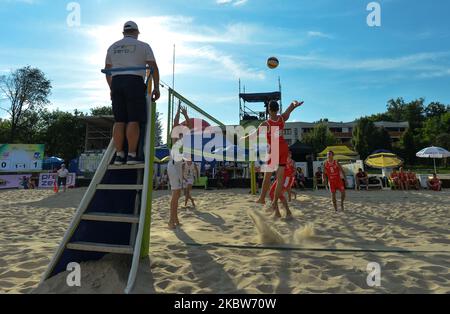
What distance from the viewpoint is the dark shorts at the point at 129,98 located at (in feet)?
10.2

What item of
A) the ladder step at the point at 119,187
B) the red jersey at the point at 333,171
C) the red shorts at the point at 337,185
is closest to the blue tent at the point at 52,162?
the red jersey at the point at 333,171

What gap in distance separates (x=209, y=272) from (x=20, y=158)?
81.9 ft

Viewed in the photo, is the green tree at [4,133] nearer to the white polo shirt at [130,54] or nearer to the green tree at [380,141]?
the white polo shirt at [130,54]

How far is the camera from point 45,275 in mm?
2564

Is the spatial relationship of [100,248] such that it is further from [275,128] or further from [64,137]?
[64,137]

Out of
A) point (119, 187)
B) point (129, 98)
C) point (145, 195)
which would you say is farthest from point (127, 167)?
point (129, 98)

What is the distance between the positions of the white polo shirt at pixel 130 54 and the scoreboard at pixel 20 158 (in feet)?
77.9

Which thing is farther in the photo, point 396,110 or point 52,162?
point 396,110

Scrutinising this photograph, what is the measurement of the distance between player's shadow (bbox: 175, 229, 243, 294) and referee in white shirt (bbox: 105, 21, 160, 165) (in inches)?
45.8

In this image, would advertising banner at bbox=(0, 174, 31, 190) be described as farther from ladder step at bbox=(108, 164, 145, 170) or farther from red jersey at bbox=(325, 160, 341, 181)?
ladder step at bbox=(108, 164, 145, 170)

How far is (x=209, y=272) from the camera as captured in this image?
279 cm

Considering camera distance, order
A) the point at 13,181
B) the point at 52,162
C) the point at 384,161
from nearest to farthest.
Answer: the point at 384,161 → the point at 13,181 → the point at 52,162

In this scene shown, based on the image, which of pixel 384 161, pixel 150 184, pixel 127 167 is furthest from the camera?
pixel 384 161

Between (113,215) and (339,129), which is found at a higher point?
(339,129)
